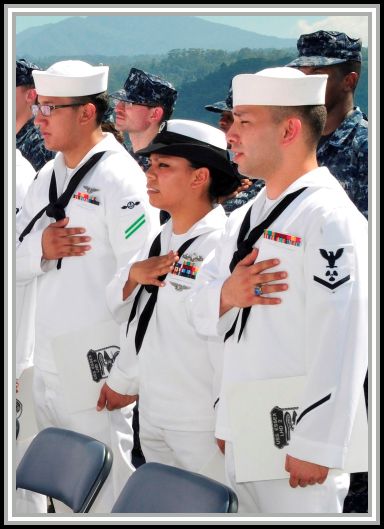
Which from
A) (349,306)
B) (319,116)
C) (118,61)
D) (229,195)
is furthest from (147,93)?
(349,306)

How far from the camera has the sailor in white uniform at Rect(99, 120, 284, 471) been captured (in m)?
3.34

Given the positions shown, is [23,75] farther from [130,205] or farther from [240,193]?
[130,205]

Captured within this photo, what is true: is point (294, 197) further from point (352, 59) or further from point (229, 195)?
point (352, 59)

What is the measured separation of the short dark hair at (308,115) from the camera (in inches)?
111

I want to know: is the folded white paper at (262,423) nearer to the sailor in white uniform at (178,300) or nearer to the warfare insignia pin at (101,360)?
the sailor in white uniform at (178,300)

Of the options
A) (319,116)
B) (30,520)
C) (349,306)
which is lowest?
(30,520)

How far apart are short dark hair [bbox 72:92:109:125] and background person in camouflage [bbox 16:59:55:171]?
4.08 feet

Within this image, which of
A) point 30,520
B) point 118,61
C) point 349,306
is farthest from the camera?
point 118,61

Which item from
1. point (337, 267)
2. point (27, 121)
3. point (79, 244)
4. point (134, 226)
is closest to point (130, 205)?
point (134, 226)

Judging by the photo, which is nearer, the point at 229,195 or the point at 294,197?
the point at 294,197

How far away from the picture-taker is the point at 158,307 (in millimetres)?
3430

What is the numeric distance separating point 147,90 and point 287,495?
3.09 metres

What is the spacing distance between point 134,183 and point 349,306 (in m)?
1.55

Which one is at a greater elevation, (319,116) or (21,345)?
(319,116)
